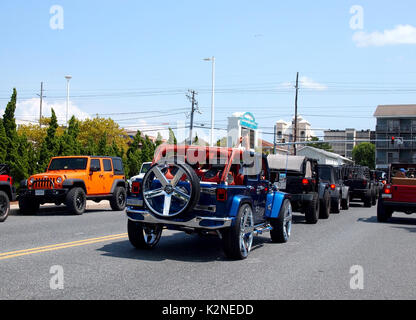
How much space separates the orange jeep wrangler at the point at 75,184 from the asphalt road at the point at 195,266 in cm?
402

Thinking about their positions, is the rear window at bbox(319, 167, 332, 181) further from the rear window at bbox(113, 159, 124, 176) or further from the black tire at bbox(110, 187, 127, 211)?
the rear window at bbox(113, 159, 124, 176)

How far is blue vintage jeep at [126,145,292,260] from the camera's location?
27.5 feet

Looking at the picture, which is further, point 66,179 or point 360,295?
point 66,179

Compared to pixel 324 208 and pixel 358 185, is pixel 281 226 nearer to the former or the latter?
pixel 324 208

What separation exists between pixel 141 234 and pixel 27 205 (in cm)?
954

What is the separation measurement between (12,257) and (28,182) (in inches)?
366

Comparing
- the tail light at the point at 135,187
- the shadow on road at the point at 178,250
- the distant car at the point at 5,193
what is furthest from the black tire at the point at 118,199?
the tail light at the point at 135,187

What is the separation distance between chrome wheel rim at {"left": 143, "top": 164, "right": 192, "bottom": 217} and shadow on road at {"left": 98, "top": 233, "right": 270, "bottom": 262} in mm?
877

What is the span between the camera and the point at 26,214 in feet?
57.8

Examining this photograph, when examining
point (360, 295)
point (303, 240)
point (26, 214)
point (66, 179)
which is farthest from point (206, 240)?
point (26, 214)

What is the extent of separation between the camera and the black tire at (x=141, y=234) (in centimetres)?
927

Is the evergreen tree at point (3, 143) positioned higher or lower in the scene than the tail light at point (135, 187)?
higher

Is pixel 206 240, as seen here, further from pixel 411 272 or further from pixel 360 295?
pixel 360 295

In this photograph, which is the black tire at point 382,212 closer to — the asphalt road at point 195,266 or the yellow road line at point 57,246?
the asphalt road at point 195,266
